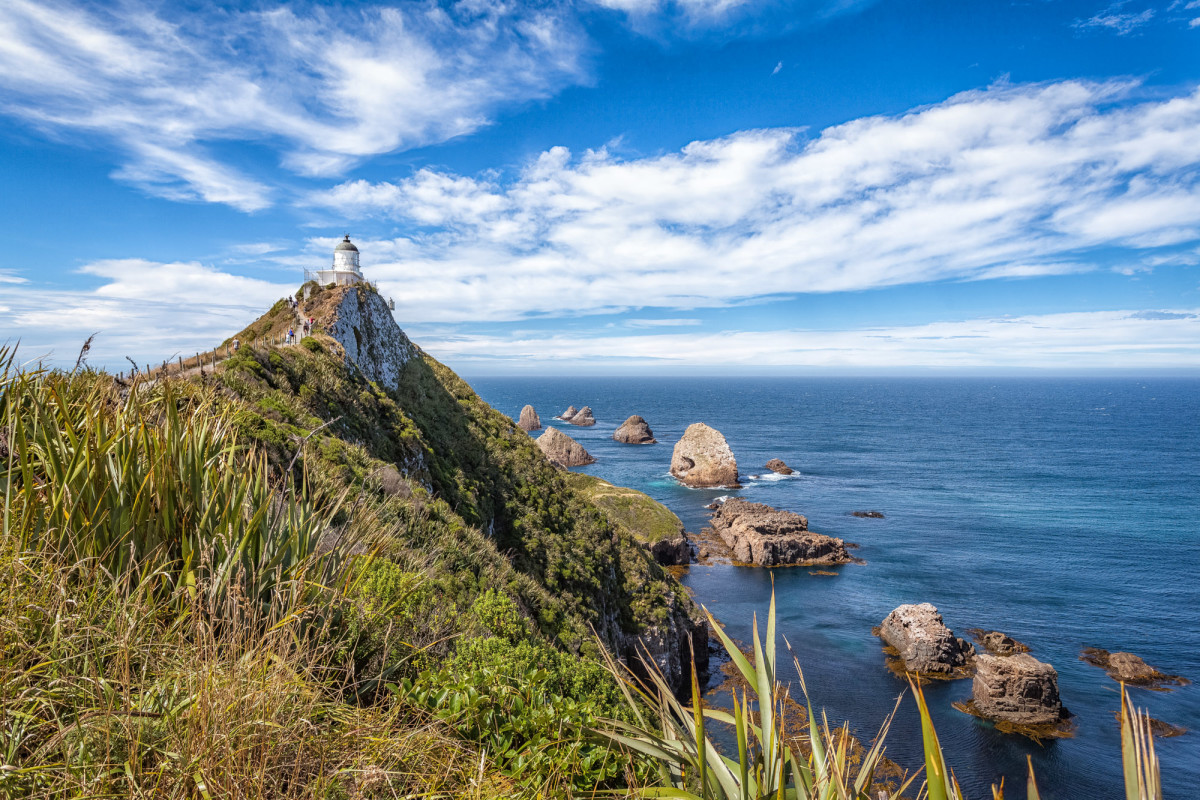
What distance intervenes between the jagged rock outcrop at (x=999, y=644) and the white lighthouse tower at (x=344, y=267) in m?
41.1

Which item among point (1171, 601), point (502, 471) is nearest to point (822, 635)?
point (502, 471)

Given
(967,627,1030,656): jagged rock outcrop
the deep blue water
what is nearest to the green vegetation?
the deep blue water

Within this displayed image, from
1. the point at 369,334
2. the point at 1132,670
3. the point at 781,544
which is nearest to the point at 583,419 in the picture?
the point at 781,544

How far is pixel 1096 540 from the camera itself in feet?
179

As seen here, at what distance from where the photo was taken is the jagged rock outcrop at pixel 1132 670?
31.0 metres

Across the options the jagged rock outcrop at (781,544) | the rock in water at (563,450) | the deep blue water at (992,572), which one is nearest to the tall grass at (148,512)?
the deep blue water at (992,572)

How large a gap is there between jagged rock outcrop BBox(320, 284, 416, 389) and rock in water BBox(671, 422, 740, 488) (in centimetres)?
5047

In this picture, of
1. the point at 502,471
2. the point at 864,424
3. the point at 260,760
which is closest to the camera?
the point at 260,760

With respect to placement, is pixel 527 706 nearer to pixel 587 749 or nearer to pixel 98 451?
pixel 587 749

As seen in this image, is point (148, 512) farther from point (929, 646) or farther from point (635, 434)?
point (635, 434)

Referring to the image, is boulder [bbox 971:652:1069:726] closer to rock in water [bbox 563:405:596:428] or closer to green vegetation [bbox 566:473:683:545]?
green vegetation [bbox 566:473:683:545]

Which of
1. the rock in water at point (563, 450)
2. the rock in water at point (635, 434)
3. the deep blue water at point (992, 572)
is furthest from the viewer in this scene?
the rock in water at point (635, 434)

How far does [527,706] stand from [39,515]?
3823mm

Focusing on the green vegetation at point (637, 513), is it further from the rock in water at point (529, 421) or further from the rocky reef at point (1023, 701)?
the rock in water at point (529, 421)
